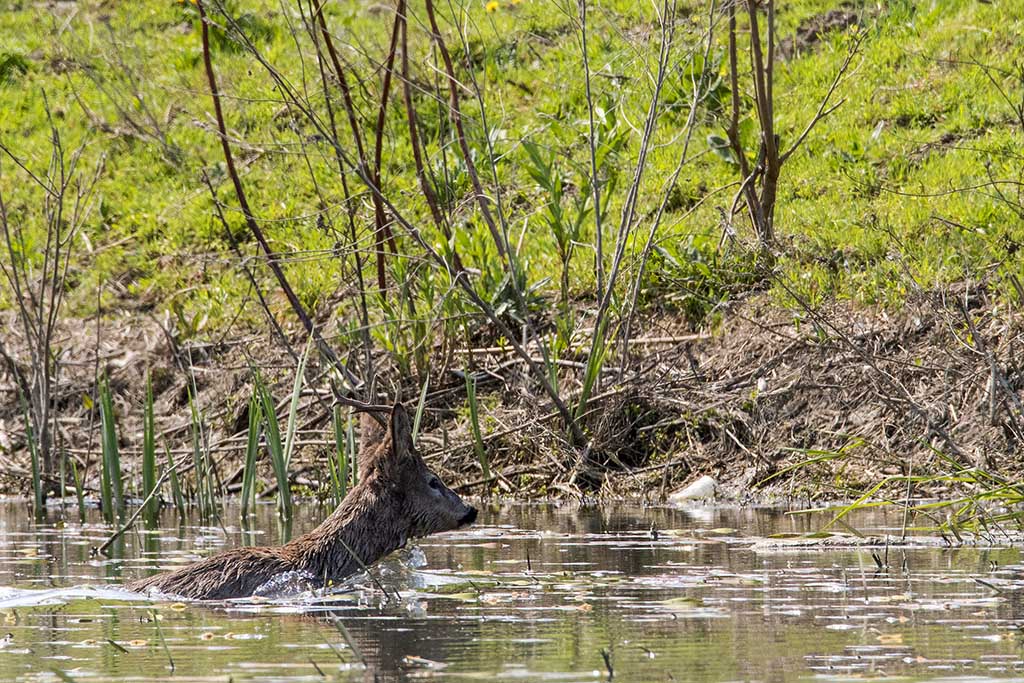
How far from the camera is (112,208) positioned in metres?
16.1

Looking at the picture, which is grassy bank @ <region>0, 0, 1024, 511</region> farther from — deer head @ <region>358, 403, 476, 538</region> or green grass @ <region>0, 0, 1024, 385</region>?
deer head @ <region>358, 403, 476, 538</region>

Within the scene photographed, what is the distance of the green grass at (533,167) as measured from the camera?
36.7 feet

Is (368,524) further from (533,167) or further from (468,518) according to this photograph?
(533,167)

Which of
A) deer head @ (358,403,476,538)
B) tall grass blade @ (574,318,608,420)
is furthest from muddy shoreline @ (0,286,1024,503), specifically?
deer head @ (358,403,476,538)

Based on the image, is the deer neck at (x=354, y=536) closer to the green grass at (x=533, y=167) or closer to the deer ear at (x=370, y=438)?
the deer ear at (x=370, y=438)

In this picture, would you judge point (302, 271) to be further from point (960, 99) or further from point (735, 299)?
point (960, 99)

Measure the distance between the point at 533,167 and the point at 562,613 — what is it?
224 inches

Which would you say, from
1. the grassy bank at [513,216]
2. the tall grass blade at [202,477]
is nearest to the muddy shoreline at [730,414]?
the grassy bank at [513,216]

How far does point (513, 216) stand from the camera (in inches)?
524

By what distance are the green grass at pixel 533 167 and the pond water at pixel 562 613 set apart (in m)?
2.05

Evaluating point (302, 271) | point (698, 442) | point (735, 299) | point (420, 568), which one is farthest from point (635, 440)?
point (302, 271)

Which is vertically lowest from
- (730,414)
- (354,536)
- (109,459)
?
(354,536)

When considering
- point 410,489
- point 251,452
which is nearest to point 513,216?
point 251,452

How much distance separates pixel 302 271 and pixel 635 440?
13.8 feet
